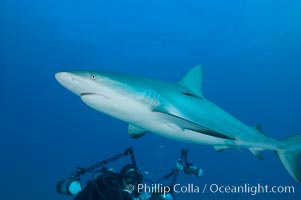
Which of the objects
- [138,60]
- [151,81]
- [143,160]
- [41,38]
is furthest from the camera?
[143,160]

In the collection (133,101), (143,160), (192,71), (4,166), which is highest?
(143,160)

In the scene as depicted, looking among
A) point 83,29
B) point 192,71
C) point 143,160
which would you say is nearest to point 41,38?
point 83,29

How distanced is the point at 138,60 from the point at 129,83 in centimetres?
4125

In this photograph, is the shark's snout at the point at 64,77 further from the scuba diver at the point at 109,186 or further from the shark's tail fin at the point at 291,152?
the shark's tail fin at the point at 291,152

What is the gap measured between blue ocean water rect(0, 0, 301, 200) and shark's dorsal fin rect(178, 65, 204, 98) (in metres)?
25.5

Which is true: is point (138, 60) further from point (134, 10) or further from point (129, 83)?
point (129, 83)

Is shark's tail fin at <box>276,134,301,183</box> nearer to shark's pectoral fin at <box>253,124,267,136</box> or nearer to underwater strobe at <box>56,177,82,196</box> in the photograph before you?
shark's pectoral fin at <box>253,124,267,136</box>

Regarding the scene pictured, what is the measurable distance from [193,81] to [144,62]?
40433 mm

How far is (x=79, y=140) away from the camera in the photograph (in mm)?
79500

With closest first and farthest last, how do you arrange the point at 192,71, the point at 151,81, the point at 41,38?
1. the point at 151,81
2. the point at 192,71
3. the point at 41,38

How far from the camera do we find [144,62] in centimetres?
4438

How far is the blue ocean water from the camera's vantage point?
104 ft

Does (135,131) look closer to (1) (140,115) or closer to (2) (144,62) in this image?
(1) (140,115)

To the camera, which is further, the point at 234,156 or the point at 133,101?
the point at 234,156
